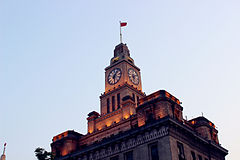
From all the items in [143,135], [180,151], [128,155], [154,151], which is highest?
[143,135]

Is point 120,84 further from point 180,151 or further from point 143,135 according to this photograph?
point 180,151

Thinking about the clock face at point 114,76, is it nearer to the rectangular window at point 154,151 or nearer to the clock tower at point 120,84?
the clock tower at point 120,84

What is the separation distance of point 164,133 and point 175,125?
2.58 metres

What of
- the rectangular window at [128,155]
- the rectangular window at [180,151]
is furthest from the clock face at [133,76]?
the rectangular window at [180,151]

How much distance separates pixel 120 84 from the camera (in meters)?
85.9

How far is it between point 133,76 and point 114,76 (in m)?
5.53

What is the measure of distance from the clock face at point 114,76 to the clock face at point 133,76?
300cm

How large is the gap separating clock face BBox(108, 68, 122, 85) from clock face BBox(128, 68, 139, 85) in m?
3.00

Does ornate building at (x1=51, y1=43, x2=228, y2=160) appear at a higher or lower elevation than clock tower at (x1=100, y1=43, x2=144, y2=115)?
lower

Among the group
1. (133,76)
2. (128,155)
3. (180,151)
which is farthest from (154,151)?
(133,76)

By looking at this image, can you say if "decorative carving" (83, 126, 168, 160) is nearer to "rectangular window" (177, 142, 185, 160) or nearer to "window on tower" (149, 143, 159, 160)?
"window on tower" (149, 143, 159, 160)

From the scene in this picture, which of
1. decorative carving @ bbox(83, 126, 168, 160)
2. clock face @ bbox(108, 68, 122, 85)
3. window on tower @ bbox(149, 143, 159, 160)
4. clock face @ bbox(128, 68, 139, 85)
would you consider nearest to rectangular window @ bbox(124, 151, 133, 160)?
decorative carving @ bbox(83, 126, 168, 160)

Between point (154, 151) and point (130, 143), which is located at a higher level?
point (130, 143)

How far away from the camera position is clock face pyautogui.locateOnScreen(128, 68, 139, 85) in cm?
8895
